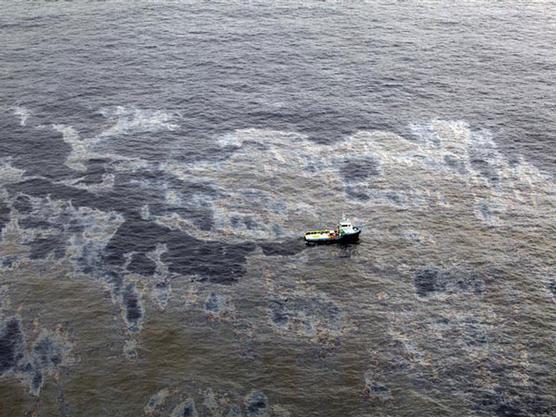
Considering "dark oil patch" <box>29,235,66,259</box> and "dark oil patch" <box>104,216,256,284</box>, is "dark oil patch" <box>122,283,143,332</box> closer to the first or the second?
"dark oil patch" <box>104,216,256,284</box>

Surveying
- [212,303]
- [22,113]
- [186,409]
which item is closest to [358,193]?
[212,303]

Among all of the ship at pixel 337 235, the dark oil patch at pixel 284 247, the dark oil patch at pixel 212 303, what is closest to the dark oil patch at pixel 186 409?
the dark oil patch at pixel 212 303

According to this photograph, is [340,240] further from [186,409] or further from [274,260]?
[186,409]

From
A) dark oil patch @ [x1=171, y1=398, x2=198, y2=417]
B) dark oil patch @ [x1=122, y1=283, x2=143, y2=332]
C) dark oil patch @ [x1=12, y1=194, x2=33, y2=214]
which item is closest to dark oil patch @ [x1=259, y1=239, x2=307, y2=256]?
dark oil patch @ [x1=122, y1=283, x2=143, y2=332]


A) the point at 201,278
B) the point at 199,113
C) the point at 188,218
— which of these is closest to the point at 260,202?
the point at 188,218

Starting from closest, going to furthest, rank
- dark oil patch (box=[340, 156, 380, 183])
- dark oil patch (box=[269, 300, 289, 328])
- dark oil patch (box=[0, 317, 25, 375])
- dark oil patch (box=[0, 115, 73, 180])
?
dark oil patch (box=[0, 317, 25, 375]) → dark oil patch (box=[269, 300, 289, 328]) → dark oil patch (box=[0, 115, 73, 180]) → dark oil patch (box=[340, 156, 380, 183])
